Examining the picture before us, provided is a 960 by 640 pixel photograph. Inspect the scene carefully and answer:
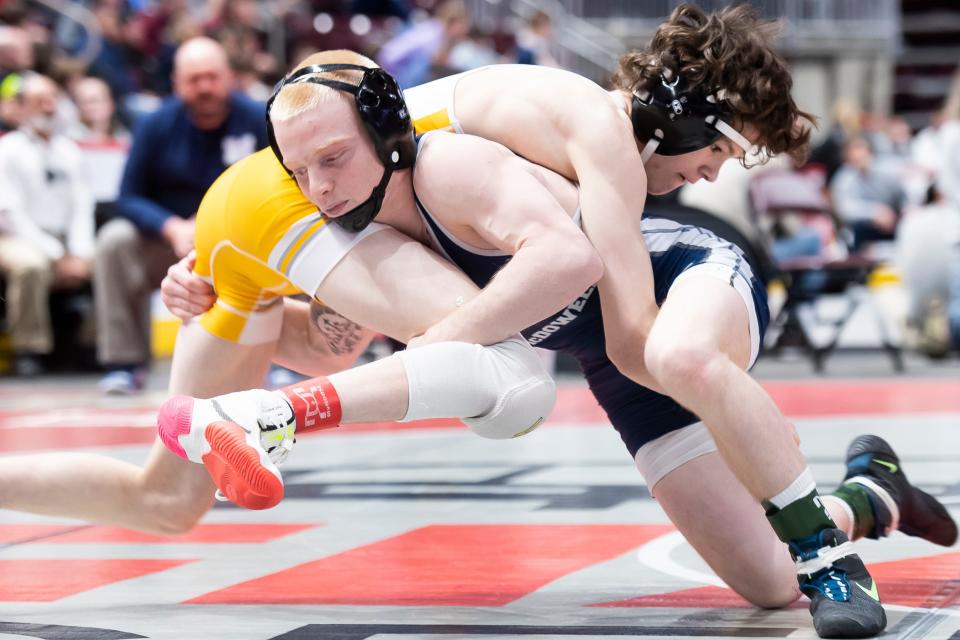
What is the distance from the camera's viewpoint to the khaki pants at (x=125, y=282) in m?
8.09

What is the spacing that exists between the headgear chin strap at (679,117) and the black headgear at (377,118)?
46 centimetres

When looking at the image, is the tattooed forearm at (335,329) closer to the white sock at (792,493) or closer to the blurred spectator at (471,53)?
the white sock at (792,493)

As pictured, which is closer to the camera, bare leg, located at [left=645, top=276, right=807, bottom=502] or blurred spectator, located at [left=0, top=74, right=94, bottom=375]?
bare leg, located at [left=645, top=276, right=807, bottom=502]

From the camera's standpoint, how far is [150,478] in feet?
10.4

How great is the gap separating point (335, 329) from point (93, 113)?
7.26 meters

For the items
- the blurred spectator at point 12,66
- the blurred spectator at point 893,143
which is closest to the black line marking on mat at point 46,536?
the blurred spectator at point 12,66

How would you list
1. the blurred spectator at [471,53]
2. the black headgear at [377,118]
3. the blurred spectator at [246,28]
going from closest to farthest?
the black headgear at [377,118], the blurred spectator at [246,28], the blurred spectator at [471,53]

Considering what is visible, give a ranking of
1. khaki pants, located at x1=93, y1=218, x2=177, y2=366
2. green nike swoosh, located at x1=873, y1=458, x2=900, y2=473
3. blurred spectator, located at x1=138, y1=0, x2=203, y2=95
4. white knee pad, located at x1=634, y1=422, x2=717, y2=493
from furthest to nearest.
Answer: blurred spectator, located at x1=138, y1=0, x2=203, y2=95, khaki pants, located at x1=93, y1=218, x2=177, y2=366, green nike swoosh, located at x1=873, y1=458, x2=900, y2=473, white knee pad, located at x1=634, y1=422, x2=717, y2=493

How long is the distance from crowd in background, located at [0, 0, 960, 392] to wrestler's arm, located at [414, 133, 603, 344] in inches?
151

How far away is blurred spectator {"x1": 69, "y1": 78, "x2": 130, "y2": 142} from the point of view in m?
9.92

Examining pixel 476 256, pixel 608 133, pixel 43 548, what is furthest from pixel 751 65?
pixel 43 548

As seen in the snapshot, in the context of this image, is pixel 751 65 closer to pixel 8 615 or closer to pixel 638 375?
pixel 638 375

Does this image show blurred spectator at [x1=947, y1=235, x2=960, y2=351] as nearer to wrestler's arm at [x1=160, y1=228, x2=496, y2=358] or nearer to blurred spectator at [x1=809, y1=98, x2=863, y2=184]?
blurred spectator at [x1=809, y1=98, x2=863, y2=184]

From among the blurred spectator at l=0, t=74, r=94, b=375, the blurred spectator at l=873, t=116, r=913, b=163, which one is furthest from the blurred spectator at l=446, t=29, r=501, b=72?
the blurred spectator at l=873, t=116, r=913, b=163
